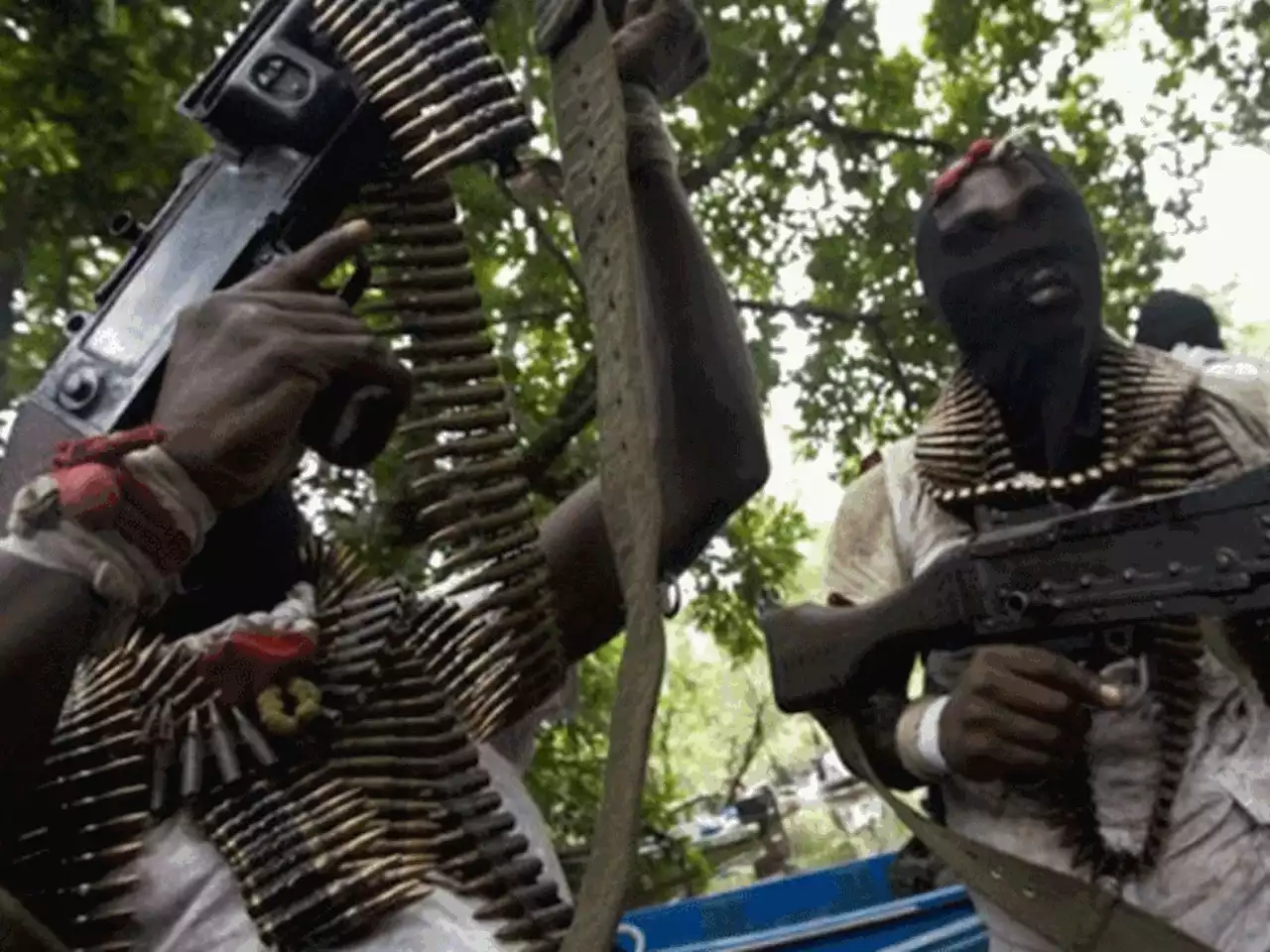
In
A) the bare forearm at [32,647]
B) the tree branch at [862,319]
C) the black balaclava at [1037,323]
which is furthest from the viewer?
Result: the tree branch at [862,319]

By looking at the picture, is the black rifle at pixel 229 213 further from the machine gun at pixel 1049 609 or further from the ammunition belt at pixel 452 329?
the machine gun at pixel 1049 609

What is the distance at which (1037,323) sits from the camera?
2355 millimetres

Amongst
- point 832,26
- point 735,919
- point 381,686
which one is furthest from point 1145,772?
point 832,26

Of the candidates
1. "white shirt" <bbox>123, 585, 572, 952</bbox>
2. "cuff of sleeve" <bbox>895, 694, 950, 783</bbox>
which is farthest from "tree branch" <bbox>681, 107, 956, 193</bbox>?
"white shirt" <bbox>123, 585, 572, 952</bbox>

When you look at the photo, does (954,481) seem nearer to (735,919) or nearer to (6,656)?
(6,656)

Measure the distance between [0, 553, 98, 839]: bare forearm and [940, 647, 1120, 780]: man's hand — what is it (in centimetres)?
140

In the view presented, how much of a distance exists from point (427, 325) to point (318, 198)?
179 millimetres

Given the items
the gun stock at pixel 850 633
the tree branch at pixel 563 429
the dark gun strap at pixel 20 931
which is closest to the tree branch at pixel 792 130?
the tree branch at pixel 563 429

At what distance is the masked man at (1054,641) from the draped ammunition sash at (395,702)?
93cm

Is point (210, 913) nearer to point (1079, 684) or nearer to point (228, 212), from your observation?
point (228, 212)

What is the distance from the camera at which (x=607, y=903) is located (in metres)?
0.87

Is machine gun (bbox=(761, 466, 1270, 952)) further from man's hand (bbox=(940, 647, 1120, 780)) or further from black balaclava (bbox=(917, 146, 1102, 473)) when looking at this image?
black balaclava (bbox=(917, 146, 1102, 473))

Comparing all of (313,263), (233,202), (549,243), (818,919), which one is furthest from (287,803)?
(549,243)

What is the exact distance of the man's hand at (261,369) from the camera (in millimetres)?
1198
